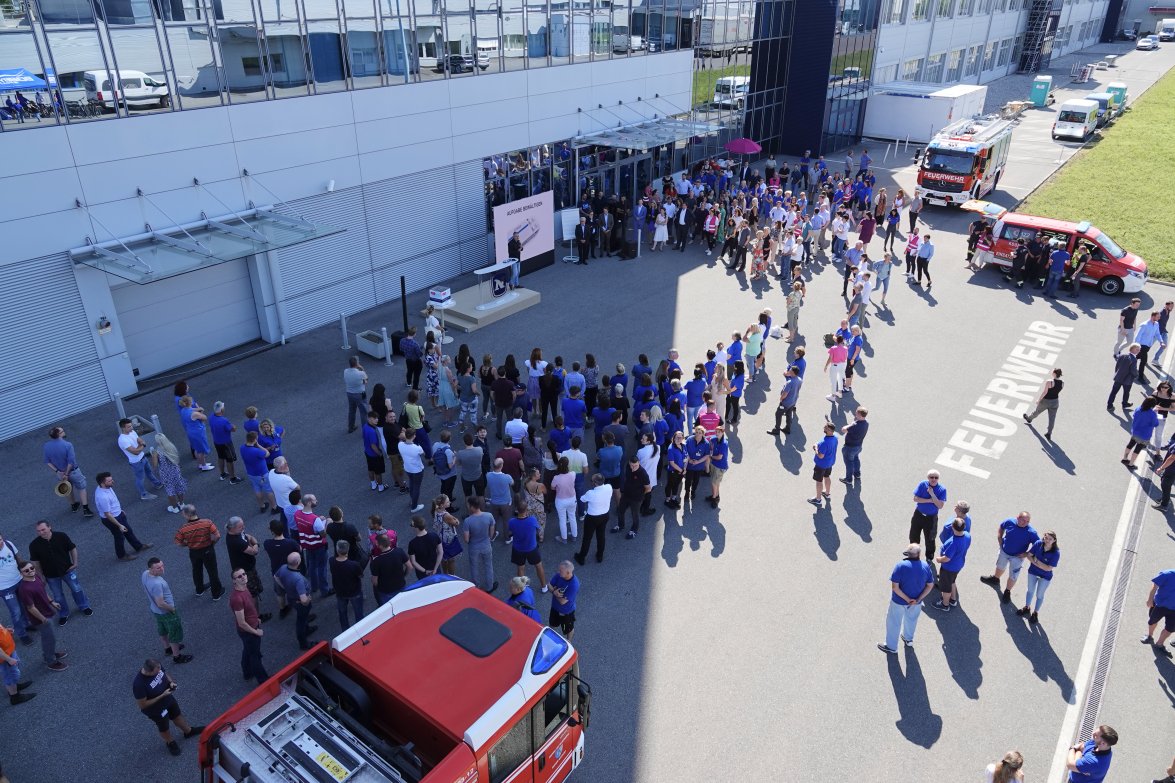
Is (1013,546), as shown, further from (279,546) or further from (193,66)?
(193,66)

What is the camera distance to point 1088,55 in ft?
240

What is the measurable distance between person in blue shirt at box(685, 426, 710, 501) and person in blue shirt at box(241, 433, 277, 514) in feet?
18.9

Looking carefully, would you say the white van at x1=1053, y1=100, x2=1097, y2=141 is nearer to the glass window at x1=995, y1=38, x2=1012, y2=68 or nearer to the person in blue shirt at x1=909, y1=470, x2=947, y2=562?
the glass window at x1=995, y1=38, x2=1012, y2=68

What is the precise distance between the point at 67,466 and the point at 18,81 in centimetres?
597

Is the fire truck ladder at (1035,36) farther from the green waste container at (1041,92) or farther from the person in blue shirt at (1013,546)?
the person in blue shirt at (1013,546)

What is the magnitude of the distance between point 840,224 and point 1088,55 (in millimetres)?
71157

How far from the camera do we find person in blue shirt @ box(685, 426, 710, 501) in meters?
10.7

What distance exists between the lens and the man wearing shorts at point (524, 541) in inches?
359

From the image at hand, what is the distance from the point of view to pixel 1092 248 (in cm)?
1900

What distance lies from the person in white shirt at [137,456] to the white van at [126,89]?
5653mm

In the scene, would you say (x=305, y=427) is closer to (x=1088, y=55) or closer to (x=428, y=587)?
(x=428, y=587)

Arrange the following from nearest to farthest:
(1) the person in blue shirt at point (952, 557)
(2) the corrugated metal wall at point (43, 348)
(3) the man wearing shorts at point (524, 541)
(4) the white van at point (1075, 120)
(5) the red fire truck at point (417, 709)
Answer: (5) the red fire truck at point (417, 709)
(1) the person in blue shirt at point (952, 557)
(3) the man wearing shorts at point (524, 541)
(2) the corrugated metal wall at point (43, 348)
(4) the white van at point (1075, 120)

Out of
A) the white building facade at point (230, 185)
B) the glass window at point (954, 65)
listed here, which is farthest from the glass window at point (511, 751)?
the glass window at point (954, 65)

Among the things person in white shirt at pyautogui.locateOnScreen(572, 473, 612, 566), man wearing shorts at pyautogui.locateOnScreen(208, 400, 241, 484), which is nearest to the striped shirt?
man wearing shorts at pyautogui.locateOnScreen(208, 400, 241, 484)
